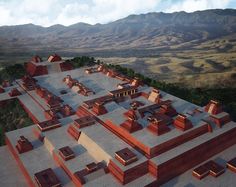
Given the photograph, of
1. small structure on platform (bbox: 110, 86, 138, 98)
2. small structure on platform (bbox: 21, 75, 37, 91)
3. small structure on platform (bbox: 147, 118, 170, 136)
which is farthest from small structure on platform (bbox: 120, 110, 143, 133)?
small structure on platform (bbox: 21, 75, 37, 91)

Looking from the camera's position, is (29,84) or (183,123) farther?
(29,84)

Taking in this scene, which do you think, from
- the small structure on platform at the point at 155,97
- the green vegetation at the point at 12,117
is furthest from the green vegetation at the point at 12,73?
the small structure on platform at the point at 155,97

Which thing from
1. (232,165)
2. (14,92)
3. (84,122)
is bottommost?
(232,165)

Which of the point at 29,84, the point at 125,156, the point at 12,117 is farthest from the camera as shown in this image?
the point at 29,84

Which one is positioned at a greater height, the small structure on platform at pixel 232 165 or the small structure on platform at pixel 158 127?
the small structure on platform at pixel 158 127

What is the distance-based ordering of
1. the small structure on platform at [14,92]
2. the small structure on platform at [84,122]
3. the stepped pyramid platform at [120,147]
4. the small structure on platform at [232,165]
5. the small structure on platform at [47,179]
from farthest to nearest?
the small structure on platform at [14,92]
the small structure on platform at [84,122]
the small structure on platform at [232,165]
the stepped pyramid platform at [120,147]
the small structure on platform at [47,179]

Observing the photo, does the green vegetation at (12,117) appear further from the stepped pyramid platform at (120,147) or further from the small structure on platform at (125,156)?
the small structure on platform at (125,156)

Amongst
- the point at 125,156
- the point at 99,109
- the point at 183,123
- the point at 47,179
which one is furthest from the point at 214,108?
the point at 47,179

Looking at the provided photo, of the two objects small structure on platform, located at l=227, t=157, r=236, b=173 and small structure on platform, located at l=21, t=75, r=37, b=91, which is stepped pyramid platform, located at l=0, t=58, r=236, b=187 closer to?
small structure on platform, located at l=227, t=157, r=236, b=173

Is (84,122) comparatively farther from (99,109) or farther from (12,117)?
(12,117)
